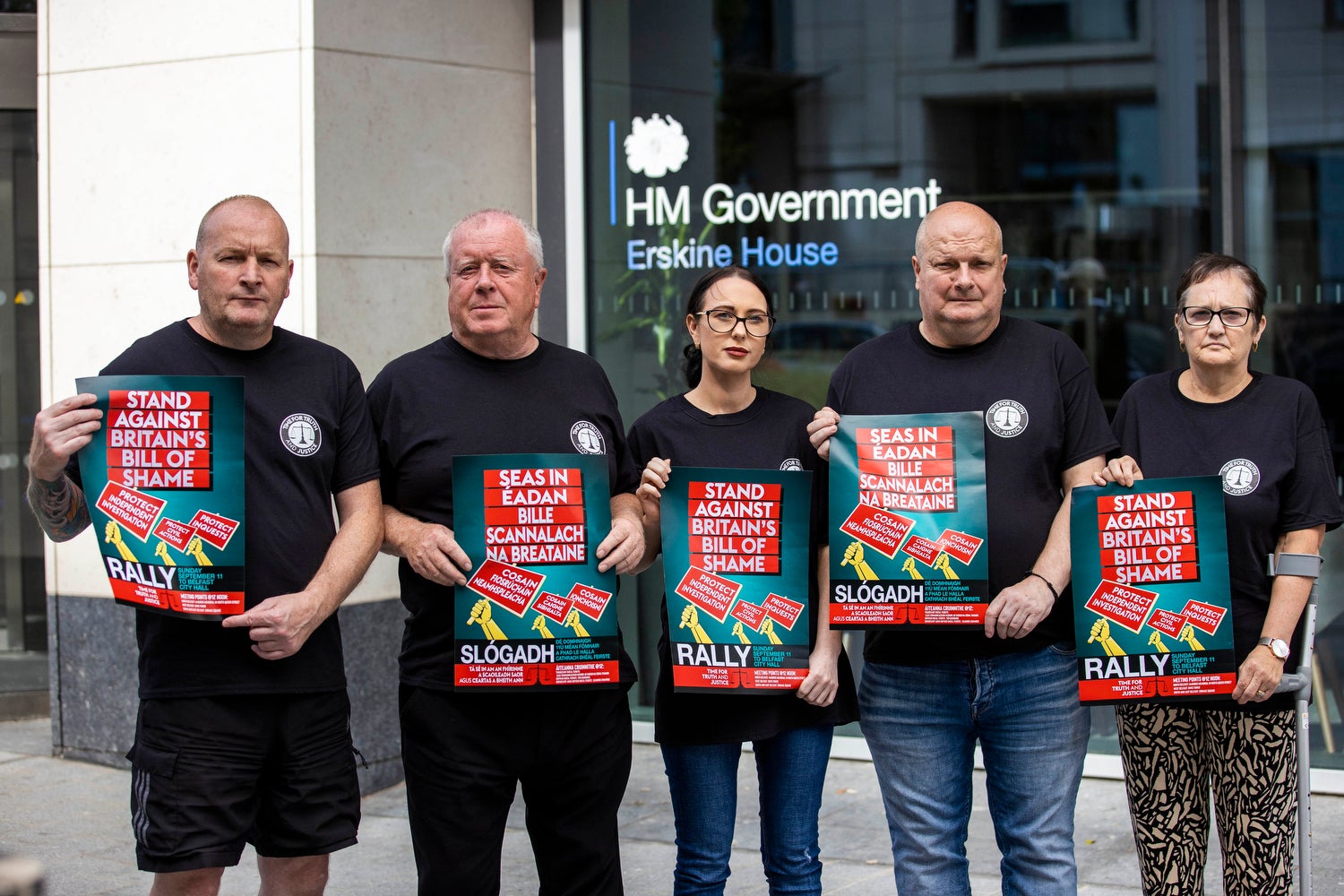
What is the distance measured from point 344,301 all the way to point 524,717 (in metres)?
2.91

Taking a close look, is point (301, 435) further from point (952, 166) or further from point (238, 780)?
point (952, 166)

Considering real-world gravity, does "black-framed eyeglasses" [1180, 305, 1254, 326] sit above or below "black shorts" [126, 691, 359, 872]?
above

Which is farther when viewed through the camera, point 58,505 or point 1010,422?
point 1010,422

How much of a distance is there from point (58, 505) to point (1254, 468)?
279cm

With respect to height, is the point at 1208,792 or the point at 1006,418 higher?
the point at 1006,418

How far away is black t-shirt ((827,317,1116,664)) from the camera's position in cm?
349

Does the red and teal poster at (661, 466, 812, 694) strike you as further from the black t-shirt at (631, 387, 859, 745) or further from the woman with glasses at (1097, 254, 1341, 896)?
the woman with glasses at (1097, 254, 1341, 896)

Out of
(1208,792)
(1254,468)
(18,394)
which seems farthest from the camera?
(18,394)

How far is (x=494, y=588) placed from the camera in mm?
3441

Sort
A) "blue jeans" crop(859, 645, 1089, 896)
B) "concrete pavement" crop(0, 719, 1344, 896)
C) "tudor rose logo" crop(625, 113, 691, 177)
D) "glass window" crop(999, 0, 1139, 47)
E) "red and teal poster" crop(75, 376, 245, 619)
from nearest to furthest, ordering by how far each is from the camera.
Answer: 1. "red and teal poster" crop(75, 376, 245, 619)
2. "blue jeans" crop(859, 645, 1089, 896)
3. "concrete pavement" crop(0, 719, 1344, 896)
4. "glass window" crop(999, 0, 1139, 47)
5. "tudor rose logo" crop(625, 113, 691, 177)

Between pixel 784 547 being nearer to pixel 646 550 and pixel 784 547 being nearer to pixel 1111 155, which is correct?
pixel 646 550

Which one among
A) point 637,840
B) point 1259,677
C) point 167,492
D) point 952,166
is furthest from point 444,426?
point 952,166

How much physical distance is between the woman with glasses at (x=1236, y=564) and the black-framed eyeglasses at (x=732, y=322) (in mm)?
872

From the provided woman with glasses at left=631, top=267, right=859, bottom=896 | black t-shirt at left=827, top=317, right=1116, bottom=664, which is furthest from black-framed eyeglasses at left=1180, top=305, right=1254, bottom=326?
woman with glasses at left=631, top=267, right=859, bottom=896
